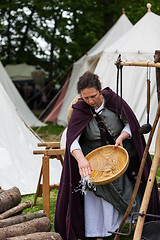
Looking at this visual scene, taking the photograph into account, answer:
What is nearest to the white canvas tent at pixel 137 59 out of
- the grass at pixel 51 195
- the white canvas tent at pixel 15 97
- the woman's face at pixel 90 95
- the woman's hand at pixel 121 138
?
the grass at pixel 51 195

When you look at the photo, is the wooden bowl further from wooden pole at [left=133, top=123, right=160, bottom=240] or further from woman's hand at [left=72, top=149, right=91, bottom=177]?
wooden pole at [left=133, top=123, right=160, bottom=240]

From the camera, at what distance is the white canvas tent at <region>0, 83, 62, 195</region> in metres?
4.80

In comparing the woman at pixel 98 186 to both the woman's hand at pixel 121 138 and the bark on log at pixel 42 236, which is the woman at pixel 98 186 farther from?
the bark on log at pixel 42 236

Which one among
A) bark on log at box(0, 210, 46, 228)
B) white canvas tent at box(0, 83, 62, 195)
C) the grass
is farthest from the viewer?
white canvas tent at box(0, 83, 62, 195)

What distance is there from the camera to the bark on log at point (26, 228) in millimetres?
2877

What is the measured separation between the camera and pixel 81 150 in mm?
2955

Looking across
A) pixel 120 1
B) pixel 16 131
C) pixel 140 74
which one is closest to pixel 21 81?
pixel 120 1

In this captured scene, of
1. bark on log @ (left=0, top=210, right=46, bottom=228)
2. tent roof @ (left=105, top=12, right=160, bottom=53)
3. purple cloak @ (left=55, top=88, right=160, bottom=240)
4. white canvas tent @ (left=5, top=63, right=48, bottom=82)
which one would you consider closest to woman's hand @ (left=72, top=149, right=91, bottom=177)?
purple cloak @ (left=55, top=88, right=160, bottom=240)

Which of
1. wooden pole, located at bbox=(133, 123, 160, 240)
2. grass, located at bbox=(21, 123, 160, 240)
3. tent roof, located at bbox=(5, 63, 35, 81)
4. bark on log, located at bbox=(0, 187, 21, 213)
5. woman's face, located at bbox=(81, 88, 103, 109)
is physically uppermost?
tent roof, located at bbox=(5, 63, 35, 81)

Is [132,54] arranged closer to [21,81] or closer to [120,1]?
[120,1]

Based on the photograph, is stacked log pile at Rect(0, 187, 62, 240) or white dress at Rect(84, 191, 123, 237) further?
white dress at Rect(84, 191, 123, 237)

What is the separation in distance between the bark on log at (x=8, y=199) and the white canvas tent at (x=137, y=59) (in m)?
4.16

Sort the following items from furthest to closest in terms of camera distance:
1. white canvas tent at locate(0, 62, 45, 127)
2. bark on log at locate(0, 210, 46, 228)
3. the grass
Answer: white canvas tent at locate(0, 62, 45, 127) < the grass < bark on log at locate(0, 210, 46, 228)

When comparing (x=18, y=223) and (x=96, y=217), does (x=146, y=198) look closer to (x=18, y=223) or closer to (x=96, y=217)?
(x=96, y=217)
